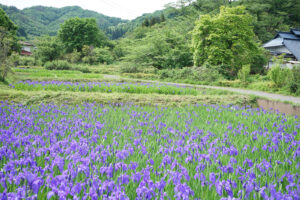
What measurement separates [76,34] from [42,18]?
363ft

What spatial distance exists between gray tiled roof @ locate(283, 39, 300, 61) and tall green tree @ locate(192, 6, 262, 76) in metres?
9.01

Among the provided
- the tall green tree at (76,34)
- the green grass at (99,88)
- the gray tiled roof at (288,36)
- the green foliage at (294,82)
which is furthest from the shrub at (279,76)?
the tall green tree at (76,34)

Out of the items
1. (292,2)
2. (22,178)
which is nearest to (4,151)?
(22,178)

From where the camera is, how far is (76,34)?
161 ft

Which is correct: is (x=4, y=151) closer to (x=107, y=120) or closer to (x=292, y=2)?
(x=107, y=120)

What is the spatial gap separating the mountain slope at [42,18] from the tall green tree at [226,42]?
9294 centimetres

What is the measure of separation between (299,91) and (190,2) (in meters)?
34.0

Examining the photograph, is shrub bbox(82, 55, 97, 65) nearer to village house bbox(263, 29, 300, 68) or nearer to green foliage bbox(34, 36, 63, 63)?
green foliage bbox(34, 36, 63, 63)

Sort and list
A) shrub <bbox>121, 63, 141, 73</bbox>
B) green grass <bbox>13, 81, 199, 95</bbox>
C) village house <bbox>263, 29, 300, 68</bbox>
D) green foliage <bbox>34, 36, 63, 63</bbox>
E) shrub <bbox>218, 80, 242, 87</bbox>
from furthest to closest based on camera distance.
A: green foliage <bbox>34, 36, 63, 63</bbox>
village house <bbox>263, 29, 300, 68</bbox>
shrub <bbox>121, 63, 141, 73</bbox>
shrub <bbox>218, 80, 242, 87</bbox>
green grass <bbox>13, 81, 199, 95</bbox>

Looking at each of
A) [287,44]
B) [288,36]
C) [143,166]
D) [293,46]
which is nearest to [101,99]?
[143,166]

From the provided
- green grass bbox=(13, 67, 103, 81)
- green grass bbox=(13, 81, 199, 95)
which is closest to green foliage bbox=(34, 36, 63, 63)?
green grass bbox=(13, 67, 103, 81)

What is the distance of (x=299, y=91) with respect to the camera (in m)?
10.7

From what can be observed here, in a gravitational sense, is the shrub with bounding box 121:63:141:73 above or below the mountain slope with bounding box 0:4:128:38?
below

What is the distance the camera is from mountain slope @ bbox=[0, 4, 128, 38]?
102m
